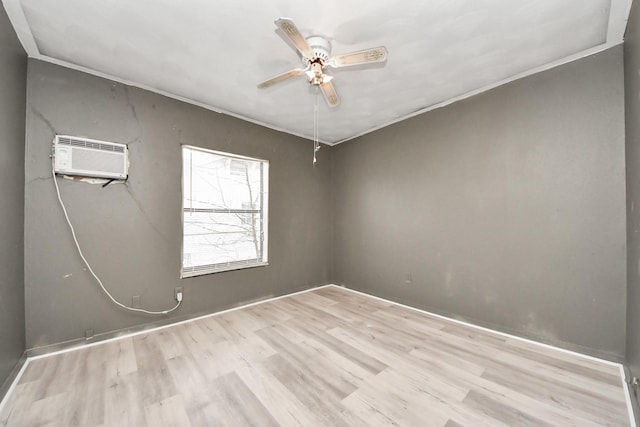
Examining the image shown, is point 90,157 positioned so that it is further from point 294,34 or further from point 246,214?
point 294,34

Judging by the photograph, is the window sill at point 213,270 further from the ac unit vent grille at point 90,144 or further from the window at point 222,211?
the ac unit vent grille at point 90,144

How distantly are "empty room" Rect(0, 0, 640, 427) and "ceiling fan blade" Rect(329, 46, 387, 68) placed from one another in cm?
2

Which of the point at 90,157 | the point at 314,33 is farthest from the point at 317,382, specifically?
the point at 90,157

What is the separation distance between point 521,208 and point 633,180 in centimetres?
74

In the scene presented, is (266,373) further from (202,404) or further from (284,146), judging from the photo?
(284,146)

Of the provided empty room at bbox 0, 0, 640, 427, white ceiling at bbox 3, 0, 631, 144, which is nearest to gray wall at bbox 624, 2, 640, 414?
empty room at bbox 0, 0, 640, 427

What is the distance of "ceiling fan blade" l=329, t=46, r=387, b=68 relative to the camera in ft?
5.37

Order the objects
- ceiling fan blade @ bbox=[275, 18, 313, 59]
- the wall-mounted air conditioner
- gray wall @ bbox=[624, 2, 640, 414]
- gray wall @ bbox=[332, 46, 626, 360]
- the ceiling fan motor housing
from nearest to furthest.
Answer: ceiling fan blade @ bbox=[275, 18, 313, 59]
gray wall @ bbox=[624, 2, 640, 414]
the ceiling fan motor housing
gray wall @ bbox=[332, 46, 626, 360]
the wall-mounted air conditioner

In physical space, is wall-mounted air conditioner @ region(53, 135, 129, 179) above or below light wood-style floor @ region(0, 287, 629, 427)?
above

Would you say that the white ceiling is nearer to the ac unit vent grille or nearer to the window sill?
the ac unit vent grille

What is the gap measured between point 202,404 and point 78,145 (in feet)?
7.80

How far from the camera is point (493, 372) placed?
6.06ft

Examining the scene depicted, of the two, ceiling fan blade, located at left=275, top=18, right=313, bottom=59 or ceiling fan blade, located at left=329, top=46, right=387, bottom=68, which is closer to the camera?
ceiling fan blade, located at left=275, top=18, right=313, bottom=59

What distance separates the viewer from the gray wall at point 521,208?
197cm
